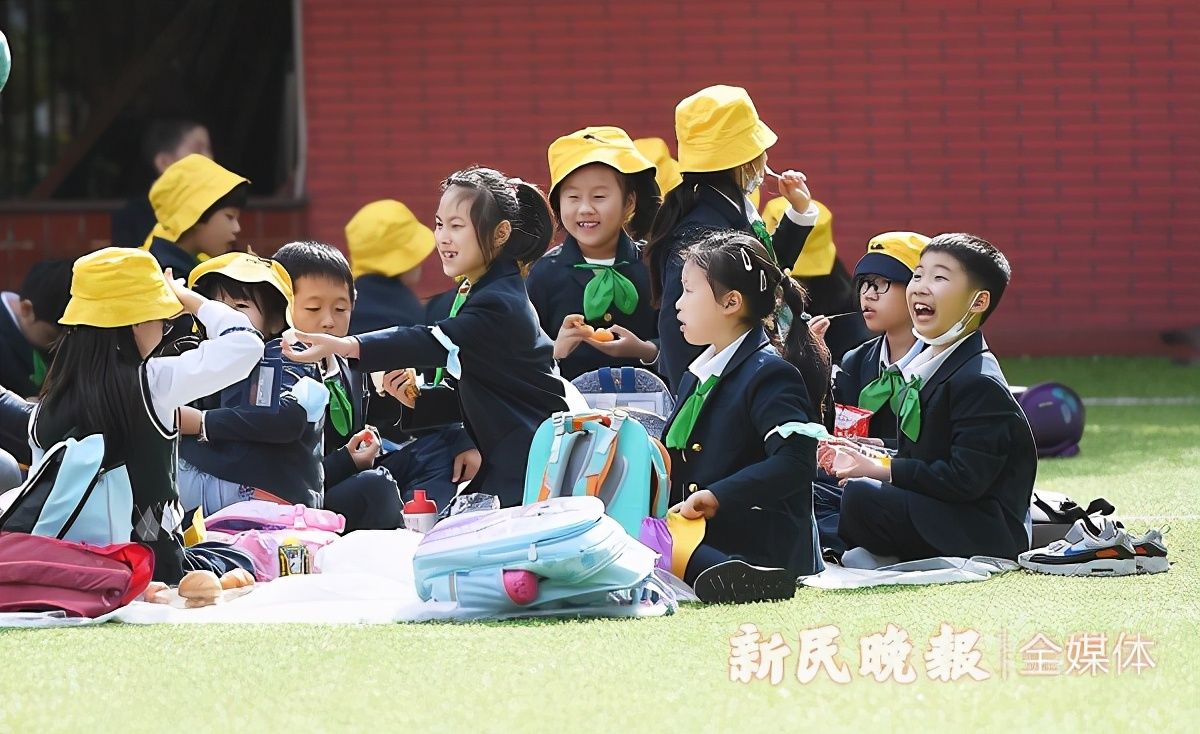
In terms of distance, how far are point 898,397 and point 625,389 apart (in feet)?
3.37

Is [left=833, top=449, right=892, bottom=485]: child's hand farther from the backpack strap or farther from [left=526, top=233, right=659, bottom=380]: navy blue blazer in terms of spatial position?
[left=526, top=233, right=659, bottom=380]: navy blue blazer

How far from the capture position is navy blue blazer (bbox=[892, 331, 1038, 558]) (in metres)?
4.88

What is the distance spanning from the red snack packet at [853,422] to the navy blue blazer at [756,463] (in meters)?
0.79

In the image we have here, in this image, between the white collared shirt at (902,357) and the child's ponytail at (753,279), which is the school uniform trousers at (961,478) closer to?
the white collared shirt at (902,357)

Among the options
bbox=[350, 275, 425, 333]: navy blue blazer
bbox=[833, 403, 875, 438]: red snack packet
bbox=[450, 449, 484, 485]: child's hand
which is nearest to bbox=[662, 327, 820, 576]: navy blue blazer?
bbox=[833, 403, 875, 438]: red snack packet

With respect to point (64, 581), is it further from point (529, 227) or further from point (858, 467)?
point (858, 467)

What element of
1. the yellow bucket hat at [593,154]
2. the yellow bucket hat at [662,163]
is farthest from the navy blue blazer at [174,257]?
the yellow bucket hat at [662,163]

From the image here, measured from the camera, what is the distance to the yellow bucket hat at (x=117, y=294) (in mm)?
4430

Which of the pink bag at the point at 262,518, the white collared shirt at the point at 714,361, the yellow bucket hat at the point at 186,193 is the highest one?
the yellow bucket hat at the point at 186,193

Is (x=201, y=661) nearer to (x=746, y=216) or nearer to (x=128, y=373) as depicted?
(x=128, y=373)

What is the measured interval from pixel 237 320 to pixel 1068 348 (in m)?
7.94

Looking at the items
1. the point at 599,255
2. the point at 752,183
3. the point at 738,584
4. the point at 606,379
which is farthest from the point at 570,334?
the point at 738,584

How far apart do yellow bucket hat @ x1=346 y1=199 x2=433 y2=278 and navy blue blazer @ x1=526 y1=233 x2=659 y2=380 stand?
54.2 inches

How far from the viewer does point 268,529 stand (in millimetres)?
5051
